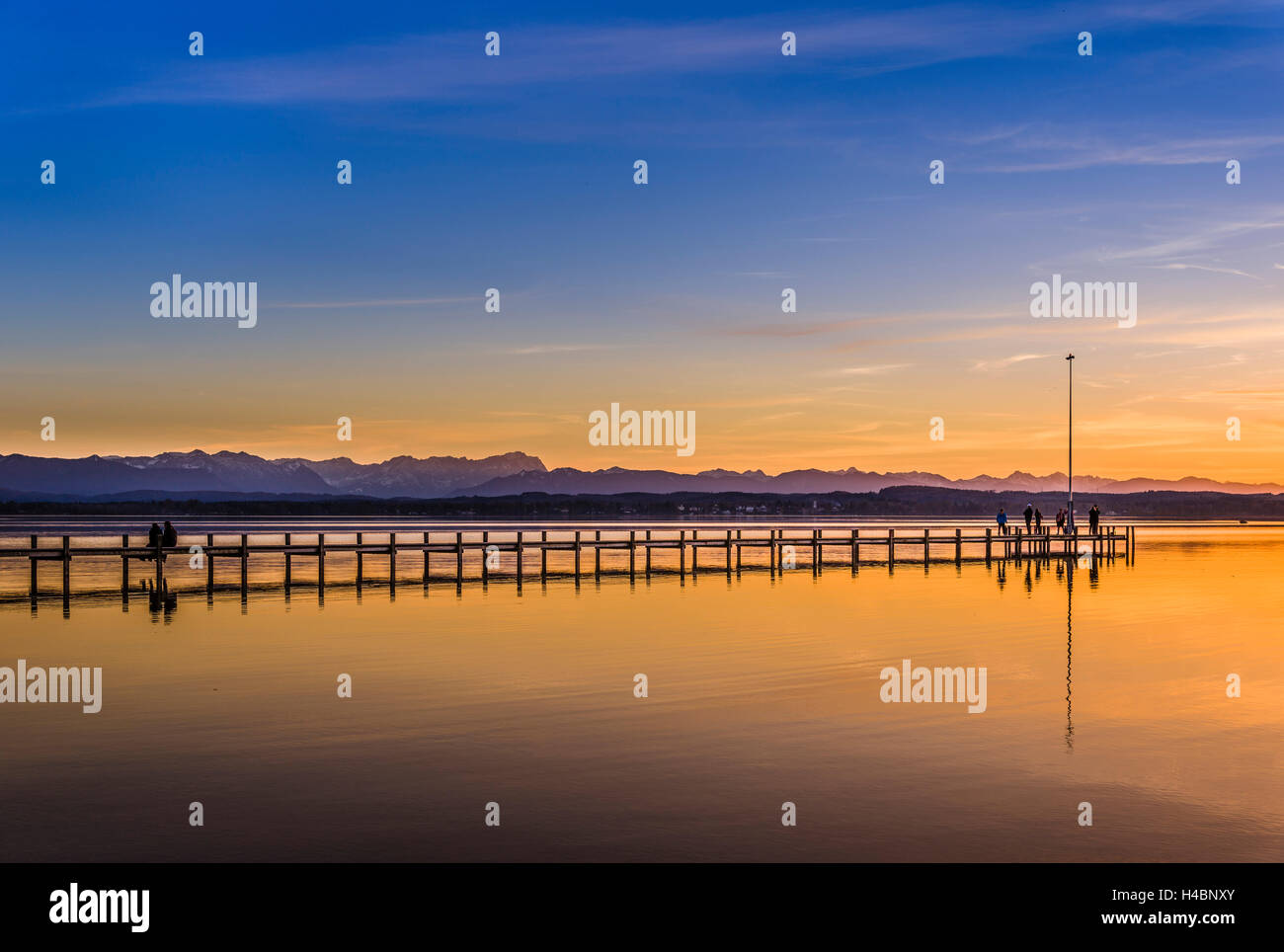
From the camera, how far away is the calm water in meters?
11.1

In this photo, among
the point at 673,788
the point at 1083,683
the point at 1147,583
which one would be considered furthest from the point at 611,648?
the point at 1147,583

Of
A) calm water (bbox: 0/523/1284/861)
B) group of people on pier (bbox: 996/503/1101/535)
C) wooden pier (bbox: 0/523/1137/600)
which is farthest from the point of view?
group of people on pier (bbox: 996/503/1101/535)

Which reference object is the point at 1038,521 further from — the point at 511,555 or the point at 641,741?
the point at 641,741

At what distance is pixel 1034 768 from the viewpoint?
13695 mm


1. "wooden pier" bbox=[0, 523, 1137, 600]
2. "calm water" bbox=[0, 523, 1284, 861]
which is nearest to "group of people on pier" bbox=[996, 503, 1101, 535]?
"wooden pier" bbox=[0, 523, 1137, 600]

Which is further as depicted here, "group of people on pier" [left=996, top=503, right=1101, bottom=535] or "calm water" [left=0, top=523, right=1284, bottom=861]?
"group of people on pier" [left=996, top=503, right=1101, bottom=535]

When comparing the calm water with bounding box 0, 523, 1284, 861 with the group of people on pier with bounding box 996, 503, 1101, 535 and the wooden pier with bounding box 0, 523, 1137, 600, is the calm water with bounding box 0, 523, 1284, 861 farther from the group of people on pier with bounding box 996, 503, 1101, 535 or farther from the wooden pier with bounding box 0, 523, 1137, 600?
the group of people on pier with bounding box 996, 503, 1101, 535

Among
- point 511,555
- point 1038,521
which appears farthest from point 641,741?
point 1038,521

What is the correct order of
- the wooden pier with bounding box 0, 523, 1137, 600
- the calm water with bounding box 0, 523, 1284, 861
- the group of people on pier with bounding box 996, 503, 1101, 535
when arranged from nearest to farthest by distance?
the calm water with bounding box 0, 523, 1284, 861
the wooden pier with bounding box 0, 523, 1137, 600
the group of people on pier with bounding box 996, 503, 1101, 535

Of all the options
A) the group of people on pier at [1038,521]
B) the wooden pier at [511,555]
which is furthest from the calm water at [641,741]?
the group of people on pier at [1038,521]

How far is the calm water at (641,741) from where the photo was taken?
1105 cm

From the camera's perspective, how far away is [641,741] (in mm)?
15117
